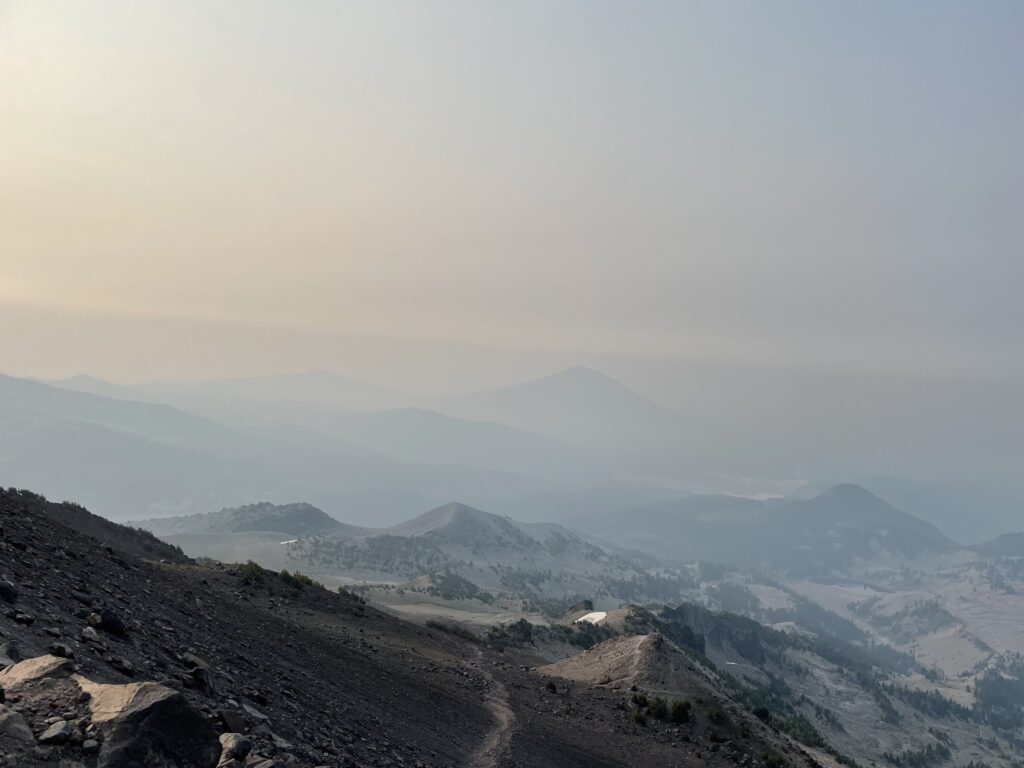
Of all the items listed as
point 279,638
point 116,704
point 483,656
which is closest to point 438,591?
point 483,656

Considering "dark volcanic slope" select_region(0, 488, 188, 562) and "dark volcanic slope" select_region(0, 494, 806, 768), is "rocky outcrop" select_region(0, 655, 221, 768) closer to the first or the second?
"dark volcanic slope" select_region(0, 494, 806, 768)

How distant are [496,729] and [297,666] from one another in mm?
7225

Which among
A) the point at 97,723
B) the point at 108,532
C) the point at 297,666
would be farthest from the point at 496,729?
the point at 108,532

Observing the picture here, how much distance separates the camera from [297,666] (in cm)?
1894

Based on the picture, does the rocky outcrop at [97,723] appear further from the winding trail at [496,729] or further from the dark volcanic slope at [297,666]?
the winding trail at [496,729]

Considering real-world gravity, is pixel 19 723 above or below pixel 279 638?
above

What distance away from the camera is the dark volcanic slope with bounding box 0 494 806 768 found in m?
11.6

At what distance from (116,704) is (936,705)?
6392 inches

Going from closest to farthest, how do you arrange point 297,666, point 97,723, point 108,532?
point 97,723
point 297,666
point 108,532

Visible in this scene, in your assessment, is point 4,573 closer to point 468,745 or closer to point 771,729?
point 468,745

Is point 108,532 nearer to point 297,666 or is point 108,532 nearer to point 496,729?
point 297,666

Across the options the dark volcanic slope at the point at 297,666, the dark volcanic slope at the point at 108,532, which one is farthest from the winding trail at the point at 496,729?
the dark volcanic slope at the point at 108,532

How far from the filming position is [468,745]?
776 inches

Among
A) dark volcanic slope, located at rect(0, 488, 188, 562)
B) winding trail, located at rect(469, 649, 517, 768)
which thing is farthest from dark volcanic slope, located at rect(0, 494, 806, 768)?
dark volcanic slope, located at rect(0, 488, 188, 562)
